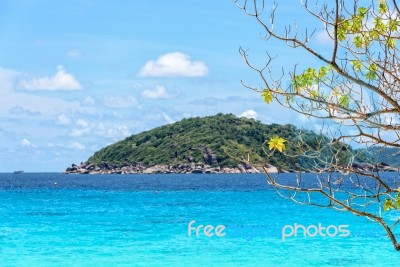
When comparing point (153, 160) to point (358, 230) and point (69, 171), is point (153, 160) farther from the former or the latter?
point (358, 230)

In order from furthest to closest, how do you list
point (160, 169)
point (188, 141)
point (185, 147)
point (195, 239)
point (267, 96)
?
1. point (160, 169)
2. point (185, 147)
3. point (188, 141)
4. point (195, 239)
5. point (267, 96)

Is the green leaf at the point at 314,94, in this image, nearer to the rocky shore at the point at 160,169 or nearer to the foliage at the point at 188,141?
the foliage at the point at 188,141

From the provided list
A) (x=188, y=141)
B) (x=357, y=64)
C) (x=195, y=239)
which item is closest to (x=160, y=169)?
(x=188, y=141)

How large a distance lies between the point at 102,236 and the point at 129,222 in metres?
6.21

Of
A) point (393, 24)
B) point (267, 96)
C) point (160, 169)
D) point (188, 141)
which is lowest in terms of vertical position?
point (267, 96)

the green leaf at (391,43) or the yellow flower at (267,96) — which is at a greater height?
the green leaf at (391,43)

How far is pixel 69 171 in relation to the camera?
176625 millimetres

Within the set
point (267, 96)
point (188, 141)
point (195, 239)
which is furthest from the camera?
point (188, 141)

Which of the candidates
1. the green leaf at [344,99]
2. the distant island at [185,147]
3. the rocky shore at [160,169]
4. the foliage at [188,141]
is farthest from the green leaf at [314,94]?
the rocky shore at [160,169]

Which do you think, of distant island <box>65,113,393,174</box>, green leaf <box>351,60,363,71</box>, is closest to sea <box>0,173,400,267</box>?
green leaf <box>351,60,363,71</box>

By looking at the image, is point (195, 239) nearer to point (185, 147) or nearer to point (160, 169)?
point (185, 147)

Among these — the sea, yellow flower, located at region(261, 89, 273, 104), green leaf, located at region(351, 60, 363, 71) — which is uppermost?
green leaf, located at region(351, 60, 363, 71)

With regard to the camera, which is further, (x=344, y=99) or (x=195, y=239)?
(x=195, y=239)

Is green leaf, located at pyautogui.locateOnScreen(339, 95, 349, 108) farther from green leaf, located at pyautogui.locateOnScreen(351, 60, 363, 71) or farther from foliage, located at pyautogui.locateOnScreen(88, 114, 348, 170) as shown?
foliage, located at pyautogui.locateOnScreen(88, 114, 348, 170)
